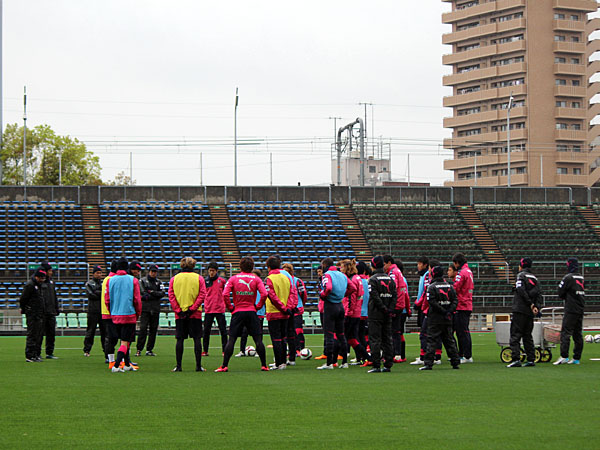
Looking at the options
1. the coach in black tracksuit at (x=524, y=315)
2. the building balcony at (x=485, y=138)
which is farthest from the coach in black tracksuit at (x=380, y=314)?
the building balcony at (x=485, y=138)

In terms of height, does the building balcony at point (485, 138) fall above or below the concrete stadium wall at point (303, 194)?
above

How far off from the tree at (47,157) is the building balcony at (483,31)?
48317 mm

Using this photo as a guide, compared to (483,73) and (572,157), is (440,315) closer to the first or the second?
(572,157)

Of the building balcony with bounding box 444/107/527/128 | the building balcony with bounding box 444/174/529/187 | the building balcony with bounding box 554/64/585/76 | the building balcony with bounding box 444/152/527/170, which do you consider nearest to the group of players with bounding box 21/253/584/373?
the building balcony with bounding box 444/152/527/170

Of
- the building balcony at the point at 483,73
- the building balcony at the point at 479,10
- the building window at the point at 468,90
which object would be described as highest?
the building balcony at the point at 479,10

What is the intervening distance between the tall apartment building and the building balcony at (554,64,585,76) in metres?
0.11

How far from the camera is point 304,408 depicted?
10.3 metres

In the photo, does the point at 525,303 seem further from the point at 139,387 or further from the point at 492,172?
the point at 492,172

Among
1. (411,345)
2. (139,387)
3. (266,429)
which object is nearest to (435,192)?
(411,345)

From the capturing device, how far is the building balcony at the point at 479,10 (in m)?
101

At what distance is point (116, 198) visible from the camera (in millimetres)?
51469

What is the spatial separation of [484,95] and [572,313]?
293 ft

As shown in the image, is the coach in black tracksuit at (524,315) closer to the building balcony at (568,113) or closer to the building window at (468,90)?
the building balcony at (568,113)

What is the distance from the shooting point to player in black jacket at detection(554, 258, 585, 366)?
16.6 m
